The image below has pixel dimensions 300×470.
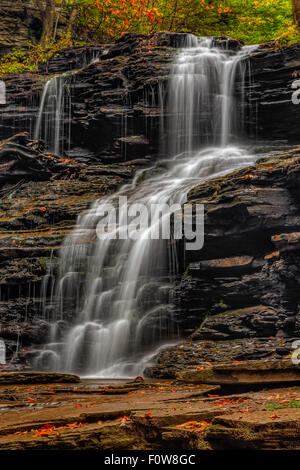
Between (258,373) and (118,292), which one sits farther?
(118,292)

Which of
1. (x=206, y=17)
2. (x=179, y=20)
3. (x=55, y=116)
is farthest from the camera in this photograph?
(x=179, y=20)

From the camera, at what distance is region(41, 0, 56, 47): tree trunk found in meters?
26.1

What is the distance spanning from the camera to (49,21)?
87.7 feet

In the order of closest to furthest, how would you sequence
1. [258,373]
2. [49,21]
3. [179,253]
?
[258,373] < [179,253] < [49,21]

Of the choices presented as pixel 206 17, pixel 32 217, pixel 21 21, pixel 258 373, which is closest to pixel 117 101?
pixel 32 217

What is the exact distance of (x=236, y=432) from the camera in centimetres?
360

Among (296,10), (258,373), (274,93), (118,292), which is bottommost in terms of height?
(258,373)

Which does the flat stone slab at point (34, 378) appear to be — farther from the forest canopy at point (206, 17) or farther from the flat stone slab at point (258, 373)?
the forest canopy at point (206, 17)

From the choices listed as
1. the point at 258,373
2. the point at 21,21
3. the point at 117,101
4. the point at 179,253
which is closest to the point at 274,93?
the point at 117,101

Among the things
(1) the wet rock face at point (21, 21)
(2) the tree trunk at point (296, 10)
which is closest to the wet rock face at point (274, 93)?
(2) the tree trunk at point (296, 10)

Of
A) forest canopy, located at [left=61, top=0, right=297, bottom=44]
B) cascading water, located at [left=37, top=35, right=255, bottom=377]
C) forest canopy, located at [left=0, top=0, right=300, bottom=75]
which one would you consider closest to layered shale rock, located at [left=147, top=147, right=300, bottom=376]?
cascading water, located at [left=37, top=35, right=255, bottom=377]

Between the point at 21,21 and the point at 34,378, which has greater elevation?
the point at 21,21

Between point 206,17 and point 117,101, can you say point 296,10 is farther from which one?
point 206,17

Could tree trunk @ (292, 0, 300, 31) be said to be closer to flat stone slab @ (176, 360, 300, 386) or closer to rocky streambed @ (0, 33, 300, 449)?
rocky streambed @ (0, 33, 300, 449)
